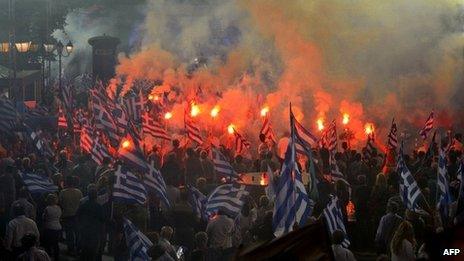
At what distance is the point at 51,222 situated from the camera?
13.0 meters

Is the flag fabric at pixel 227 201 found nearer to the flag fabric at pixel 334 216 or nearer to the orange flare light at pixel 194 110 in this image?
the flag fabric at pixel 334 216

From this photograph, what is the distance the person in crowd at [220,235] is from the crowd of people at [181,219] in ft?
0.05

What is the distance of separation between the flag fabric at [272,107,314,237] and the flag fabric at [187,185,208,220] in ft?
7.69

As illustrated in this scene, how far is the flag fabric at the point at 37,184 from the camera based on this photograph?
46.0 ft

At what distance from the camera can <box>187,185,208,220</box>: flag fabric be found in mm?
12822

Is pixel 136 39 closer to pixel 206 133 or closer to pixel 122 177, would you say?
pixel 206 133

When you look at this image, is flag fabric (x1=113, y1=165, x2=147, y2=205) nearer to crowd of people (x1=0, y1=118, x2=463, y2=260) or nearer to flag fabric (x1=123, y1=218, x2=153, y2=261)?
crowd of people (x1=0, y1=118, x2=463, y2=260)

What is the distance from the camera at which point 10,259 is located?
12.2m

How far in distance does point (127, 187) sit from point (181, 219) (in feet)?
3.04

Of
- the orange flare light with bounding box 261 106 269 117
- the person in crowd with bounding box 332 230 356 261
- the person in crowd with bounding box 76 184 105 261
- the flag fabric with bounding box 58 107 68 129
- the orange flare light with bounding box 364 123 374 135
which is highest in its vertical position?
the orange flare light with bounding box 261 106 269 117

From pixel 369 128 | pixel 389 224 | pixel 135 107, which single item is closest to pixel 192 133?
pixel 135 107

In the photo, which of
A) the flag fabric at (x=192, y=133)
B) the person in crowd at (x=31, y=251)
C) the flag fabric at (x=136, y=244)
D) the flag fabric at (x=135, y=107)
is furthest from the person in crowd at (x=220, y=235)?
the flag fabric at (x=135, y=107)

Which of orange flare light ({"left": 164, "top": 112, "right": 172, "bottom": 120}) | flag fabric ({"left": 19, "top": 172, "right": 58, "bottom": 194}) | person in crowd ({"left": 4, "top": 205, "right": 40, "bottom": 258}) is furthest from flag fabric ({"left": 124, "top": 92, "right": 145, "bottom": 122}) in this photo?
person in crowd ({"left": 4, "top": 205, "right": 40, "bottom": 258})

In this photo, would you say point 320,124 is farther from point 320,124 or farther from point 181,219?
point 181,219
